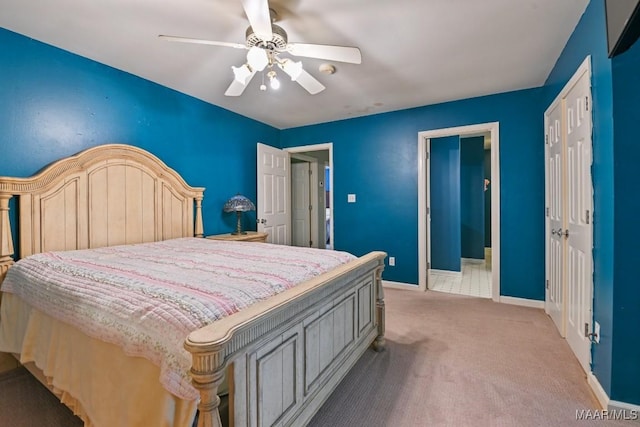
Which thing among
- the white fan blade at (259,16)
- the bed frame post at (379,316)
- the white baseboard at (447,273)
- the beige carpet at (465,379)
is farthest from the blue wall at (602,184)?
the white baseboard at (447,273)

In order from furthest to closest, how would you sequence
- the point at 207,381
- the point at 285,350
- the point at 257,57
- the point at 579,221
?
the point at 579,221
the point at 257,57
the point at 285,350
the point at 207,381

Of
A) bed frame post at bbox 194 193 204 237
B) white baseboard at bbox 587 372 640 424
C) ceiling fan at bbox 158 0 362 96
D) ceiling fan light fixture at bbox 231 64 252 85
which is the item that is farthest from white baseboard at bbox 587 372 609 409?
bed frame post at bbox 194 193 204 237

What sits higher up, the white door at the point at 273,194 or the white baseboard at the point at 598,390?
the white door at the point at 273,194

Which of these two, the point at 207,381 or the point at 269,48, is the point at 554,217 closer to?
the point at 269,48

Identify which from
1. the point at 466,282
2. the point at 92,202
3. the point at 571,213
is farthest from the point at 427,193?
the point at 92,202

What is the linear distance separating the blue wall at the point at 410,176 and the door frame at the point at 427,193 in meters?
0.06

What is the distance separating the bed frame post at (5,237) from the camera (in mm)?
2020

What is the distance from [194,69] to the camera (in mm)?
2758

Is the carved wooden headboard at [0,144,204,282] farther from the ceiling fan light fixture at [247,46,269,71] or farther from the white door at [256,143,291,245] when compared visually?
the ceiling fan light fixture at [247,46,269,71]

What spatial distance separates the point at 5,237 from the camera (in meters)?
2.03

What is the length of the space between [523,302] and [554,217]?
111cm

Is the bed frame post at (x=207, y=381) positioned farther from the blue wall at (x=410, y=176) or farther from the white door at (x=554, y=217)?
the blue wall at (x=410, y=176)

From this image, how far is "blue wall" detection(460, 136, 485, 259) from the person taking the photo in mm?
5758

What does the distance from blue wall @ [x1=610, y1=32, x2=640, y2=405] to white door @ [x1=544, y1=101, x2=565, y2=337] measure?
101 centimetres
